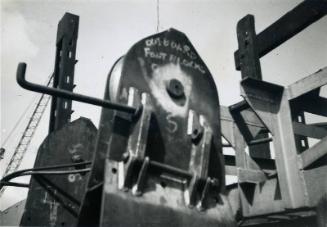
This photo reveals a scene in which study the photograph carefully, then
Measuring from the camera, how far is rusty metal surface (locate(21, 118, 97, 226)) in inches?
140

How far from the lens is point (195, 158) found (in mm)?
2611

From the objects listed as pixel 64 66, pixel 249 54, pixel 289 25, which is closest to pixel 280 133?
pixel 249 54

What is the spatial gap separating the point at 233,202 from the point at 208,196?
129 cm

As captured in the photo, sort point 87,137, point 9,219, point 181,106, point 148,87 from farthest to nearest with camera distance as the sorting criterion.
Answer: point 9,219, point 87,137, point 181,106, point 148,87

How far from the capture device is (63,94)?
87.1 inches

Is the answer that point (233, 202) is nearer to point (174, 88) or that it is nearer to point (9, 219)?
point (174, 88)

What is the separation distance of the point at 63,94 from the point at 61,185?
166cm

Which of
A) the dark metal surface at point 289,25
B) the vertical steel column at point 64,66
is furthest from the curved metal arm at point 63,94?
the dark metal surface at point 289,25

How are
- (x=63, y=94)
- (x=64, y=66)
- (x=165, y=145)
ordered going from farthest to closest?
(x=64, y=66)
(x=165, y=145)
(x=63, y=94)

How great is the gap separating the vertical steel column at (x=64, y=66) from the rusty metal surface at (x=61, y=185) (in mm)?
1063

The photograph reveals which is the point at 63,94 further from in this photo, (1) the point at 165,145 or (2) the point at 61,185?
(2) the point at 61,185

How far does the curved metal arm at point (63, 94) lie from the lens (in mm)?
2111

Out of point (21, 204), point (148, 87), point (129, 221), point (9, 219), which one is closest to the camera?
point (129, 221)

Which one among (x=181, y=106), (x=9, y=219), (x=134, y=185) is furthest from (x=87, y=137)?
(x=9, y=219)
